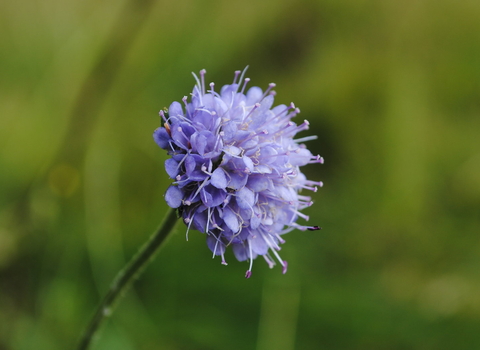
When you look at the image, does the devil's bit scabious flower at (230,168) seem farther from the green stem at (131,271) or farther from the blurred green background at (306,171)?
the blurred green background at (306,171)

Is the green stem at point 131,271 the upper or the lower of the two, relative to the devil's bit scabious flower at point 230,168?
lower

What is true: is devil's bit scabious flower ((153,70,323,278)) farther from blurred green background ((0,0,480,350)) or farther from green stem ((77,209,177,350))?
blurred green background ((0,0,480,350))

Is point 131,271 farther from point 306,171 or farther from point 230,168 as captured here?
point 306,171

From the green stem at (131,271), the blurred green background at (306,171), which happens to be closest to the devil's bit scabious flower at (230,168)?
the green stem at (131,271)

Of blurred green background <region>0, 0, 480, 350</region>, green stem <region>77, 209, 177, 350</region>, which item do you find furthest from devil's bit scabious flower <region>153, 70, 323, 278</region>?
blurred green background <region>0, 0, 480, 350</region>

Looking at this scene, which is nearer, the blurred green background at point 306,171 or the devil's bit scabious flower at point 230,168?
the devil's bit scabious flower at point 230,168

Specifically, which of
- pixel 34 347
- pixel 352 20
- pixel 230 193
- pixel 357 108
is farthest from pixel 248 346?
pixel 352 20
